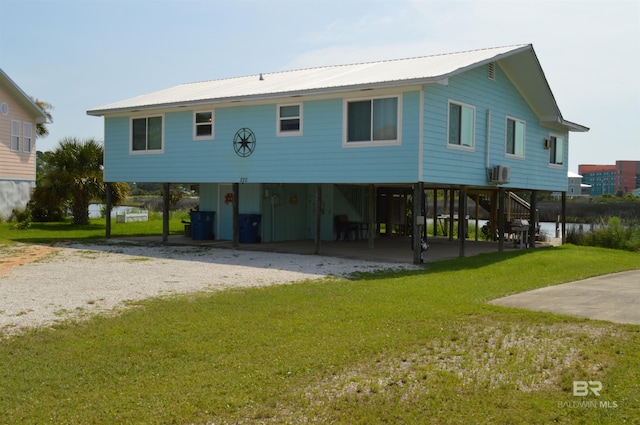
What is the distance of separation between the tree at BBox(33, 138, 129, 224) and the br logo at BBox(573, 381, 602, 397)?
2402cm

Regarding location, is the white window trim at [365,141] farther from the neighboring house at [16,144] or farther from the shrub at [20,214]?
the neighboring house at [16,144]

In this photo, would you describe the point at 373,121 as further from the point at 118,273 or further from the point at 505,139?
the point at 118,273

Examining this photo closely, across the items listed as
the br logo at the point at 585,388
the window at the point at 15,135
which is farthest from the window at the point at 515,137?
the window at the point at 15,135

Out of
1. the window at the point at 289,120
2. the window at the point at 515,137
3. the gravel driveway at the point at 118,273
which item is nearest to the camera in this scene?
the gravel driveway at the point at 118,273

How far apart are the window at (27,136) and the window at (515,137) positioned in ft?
70.8

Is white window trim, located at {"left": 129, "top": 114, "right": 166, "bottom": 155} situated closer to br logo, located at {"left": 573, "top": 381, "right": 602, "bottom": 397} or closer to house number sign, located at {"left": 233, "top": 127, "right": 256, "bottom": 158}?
house number sign, located at {"left": 233, "top": 127, "right": 256, "bottom": 158}

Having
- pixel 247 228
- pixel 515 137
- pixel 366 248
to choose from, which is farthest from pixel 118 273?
pixel 515 137

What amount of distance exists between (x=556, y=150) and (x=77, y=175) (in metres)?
18.6

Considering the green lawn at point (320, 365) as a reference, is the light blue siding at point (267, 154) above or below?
above

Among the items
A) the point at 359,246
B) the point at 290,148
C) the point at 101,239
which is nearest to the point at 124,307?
the point at 290,148

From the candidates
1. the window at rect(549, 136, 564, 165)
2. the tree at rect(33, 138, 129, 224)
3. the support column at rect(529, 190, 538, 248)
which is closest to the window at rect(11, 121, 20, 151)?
the tree at rect(33, 138, 129, 224)

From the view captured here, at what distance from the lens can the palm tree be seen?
27.2 meters

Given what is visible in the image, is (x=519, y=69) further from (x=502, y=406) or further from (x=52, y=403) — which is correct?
(x=52, y=403)

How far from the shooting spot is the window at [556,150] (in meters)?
23.4
